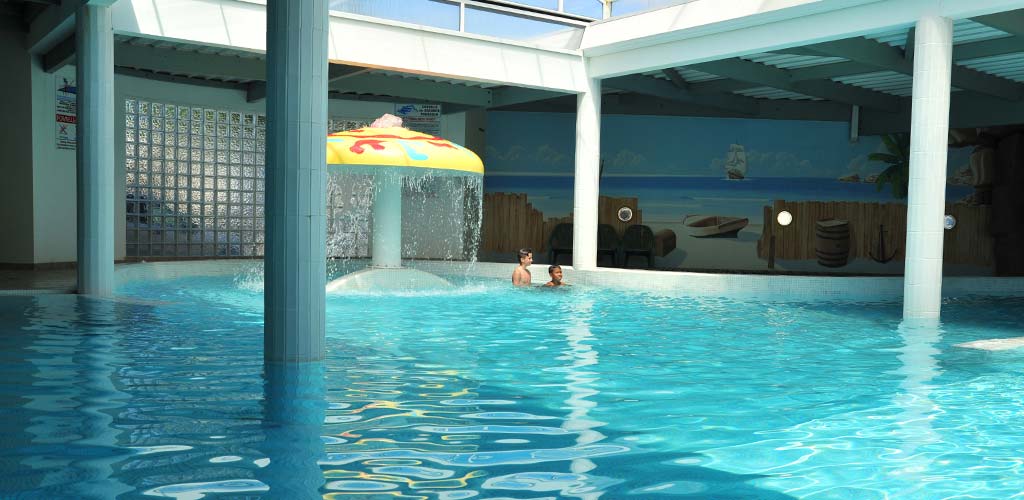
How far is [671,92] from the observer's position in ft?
56.0

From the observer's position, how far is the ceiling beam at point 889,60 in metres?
12.5

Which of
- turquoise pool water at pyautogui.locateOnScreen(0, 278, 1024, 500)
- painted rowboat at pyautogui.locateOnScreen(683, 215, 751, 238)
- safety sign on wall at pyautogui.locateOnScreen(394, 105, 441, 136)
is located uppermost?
safety sign on wall at pyautogui.locateOnScreen(394, 105, 441, 136)

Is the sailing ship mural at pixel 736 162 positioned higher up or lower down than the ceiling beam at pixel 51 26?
lower down

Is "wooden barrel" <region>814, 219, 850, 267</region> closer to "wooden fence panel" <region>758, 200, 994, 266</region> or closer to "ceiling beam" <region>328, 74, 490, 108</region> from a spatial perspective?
"wooden fence panel" <region>758, 200, 994, 266</region>

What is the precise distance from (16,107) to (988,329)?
1380cm

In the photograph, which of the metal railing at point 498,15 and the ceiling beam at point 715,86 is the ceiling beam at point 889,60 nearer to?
the ceiling beam at point 715,86

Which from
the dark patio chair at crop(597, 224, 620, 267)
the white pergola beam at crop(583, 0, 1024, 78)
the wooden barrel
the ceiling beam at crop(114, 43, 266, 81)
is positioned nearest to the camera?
the white pergola beam at crop(583, 0, 1024, 78)

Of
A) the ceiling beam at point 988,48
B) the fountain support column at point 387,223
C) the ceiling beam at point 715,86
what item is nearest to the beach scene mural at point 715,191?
the ceiling beam at point 715,86

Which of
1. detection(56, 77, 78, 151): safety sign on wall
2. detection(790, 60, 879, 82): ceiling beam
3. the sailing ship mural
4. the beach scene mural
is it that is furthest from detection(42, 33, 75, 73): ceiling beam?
the sailing ship mural

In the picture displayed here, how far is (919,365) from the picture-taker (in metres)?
6.88

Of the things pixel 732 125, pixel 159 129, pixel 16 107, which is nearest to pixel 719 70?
pixel 732 125

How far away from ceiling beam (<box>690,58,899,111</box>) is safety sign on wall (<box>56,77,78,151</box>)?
10.2 m

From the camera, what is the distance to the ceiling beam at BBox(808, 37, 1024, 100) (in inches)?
492

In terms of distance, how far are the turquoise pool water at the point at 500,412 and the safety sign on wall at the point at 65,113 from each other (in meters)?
6.40
